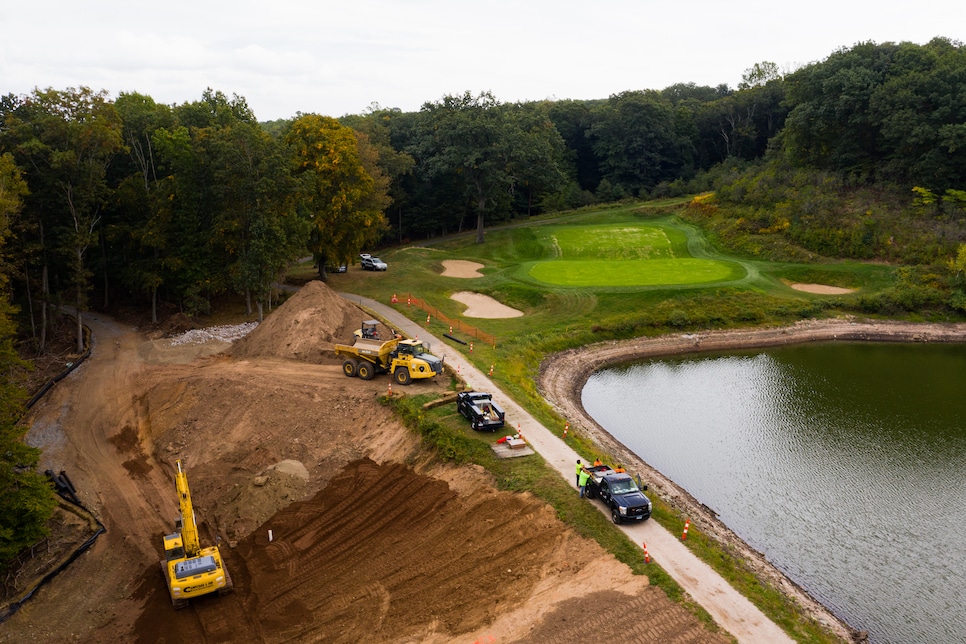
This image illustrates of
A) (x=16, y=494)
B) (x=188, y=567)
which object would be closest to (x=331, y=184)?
(x=16, y=494)

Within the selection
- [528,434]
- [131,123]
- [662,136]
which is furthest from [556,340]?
[662,136]

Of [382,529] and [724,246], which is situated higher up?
[724,246]

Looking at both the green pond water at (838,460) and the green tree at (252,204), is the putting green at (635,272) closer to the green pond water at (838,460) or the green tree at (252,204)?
the green pond water at (838,460)

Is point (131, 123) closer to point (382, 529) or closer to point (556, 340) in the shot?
point (556, 340)

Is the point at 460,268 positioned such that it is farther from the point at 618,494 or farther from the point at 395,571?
the point at 395,571

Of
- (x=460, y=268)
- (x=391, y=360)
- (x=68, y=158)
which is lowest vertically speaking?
(x=391, y=360)

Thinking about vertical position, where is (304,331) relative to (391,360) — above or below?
above

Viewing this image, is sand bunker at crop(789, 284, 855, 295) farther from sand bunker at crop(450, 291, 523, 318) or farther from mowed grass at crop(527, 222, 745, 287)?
sand bunker at crop(450, 291, 523, 318)

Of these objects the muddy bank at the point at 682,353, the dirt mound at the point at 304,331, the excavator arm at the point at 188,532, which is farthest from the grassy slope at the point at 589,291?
the excavator arm at the point at 188,532
